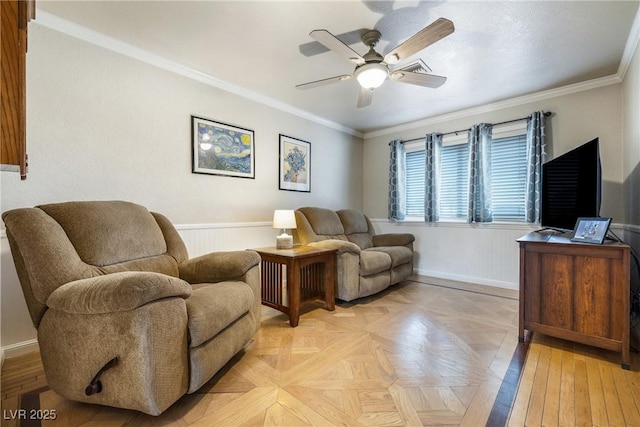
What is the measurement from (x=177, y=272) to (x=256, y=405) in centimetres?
106

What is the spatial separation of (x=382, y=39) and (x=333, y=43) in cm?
62

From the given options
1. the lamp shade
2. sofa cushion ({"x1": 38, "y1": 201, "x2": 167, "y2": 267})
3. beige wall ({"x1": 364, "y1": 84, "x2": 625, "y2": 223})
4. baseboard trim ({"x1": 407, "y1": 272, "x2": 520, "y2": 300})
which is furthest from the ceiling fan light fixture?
baseboard trim ({"x1": 407, "y1": 272, "x2": 520, "y2": 300})

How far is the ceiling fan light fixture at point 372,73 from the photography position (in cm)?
205

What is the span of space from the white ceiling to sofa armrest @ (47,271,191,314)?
175cm

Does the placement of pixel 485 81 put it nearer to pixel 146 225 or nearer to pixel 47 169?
pixel 146 225

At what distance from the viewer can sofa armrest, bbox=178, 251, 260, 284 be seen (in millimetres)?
1886

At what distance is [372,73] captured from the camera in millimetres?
2076

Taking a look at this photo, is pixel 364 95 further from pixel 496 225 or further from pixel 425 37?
pixel 496 225

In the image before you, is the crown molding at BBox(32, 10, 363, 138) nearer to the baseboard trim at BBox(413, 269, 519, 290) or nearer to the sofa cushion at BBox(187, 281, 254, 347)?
the sofa cushion at BBox(187, 281, 254, 347)

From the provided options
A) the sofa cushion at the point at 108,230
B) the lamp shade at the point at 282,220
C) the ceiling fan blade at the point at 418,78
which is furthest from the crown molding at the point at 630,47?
the sofa cushion at the point at 108,230

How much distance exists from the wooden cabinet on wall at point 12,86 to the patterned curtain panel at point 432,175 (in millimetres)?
3912

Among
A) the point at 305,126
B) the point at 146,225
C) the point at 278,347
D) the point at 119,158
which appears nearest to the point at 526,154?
the point at 305,126

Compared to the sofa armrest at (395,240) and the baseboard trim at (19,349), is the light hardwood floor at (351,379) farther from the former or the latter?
the sofa armrest at (395,240)

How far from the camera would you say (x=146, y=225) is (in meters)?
1.95
